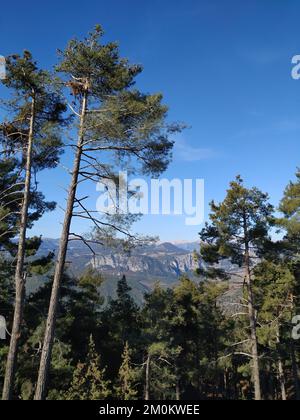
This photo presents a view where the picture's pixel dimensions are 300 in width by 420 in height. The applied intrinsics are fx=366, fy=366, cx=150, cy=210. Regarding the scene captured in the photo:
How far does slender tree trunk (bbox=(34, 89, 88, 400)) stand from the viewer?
1022 centimetres

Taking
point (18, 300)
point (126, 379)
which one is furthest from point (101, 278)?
point (18, 300)

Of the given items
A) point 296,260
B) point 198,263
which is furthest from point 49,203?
point 296,260

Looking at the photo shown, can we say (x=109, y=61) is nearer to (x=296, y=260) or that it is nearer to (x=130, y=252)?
(x=130, y=252)

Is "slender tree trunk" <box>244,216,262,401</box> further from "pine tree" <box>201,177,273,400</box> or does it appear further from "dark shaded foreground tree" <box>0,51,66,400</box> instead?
"dark shaded foreground tree" <box>0,51,66,400</box>

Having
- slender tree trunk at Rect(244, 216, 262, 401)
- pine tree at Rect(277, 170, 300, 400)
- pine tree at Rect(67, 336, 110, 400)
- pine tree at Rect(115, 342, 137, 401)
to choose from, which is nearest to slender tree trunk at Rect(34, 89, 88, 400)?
pine tree at Rect(67, 336, 110, 400)

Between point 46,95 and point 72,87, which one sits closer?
point 72,87

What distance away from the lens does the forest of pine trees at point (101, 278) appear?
38.0 feet

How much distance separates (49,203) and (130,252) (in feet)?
24.8

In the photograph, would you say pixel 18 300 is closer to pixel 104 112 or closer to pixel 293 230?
pixel 104 112

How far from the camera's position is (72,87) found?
11.6 m

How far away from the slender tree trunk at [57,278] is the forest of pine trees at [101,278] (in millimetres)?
33

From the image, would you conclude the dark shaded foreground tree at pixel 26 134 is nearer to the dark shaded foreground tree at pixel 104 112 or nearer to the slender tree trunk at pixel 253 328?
the dark shaded foreground tree at pixel 104 112

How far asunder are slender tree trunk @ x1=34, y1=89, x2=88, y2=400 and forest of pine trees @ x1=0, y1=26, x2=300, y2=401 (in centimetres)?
3

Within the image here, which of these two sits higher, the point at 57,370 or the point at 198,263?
the point at 198,263
